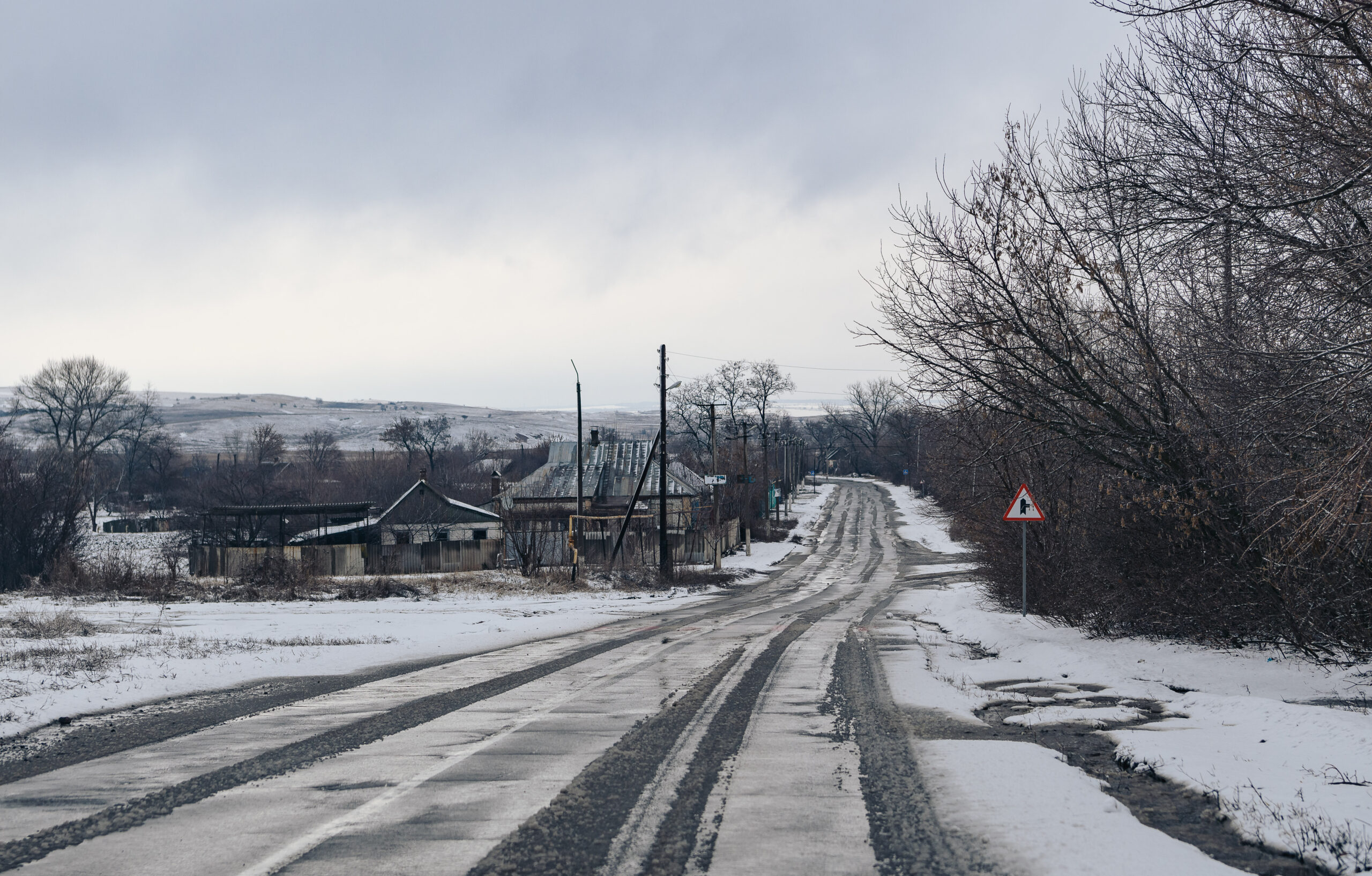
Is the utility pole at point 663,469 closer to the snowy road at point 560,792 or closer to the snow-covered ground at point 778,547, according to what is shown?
the snow-covered ground at point 778,547

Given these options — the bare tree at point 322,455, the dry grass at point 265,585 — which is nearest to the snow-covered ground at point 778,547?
the dry grass at point 265,585

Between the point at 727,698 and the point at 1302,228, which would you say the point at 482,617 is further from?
the point at 1302,228

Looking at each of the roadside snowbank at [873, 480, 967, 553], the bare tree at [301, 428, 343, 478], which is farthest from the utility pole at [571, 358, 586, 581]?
the bare tree at [301, 428, 343, 478]

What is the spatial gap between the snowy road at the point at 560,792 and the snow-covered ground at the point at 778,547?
35707 mm

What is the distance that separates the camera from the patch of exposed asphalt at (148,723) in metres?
6.27

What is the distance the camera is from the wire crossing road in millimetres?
4168

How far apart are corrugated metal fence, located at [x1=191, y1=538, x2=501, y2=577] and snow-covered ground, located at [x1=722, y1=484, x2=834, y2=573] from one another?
13.1m

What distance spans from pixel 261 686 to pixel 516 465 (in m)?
112

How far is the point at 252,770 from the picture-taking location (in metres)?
5.82

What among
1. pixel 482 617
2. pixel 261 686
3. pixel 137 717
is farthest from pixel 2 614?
pixel 137 717

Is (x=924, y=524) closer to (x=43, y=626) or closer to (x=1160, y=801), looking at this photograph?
(x=43, y=626)

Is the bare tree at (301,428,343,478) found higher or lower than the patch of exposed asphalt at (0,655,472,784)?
higher

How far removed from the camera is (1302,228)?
8273 millimetres

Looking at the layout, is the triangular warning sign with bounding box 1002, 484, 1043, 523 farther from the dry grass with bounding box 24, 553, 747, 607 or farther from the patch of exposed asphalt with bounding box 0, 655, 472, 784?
the dry grass with bounding box 24, 553, 747, 607
